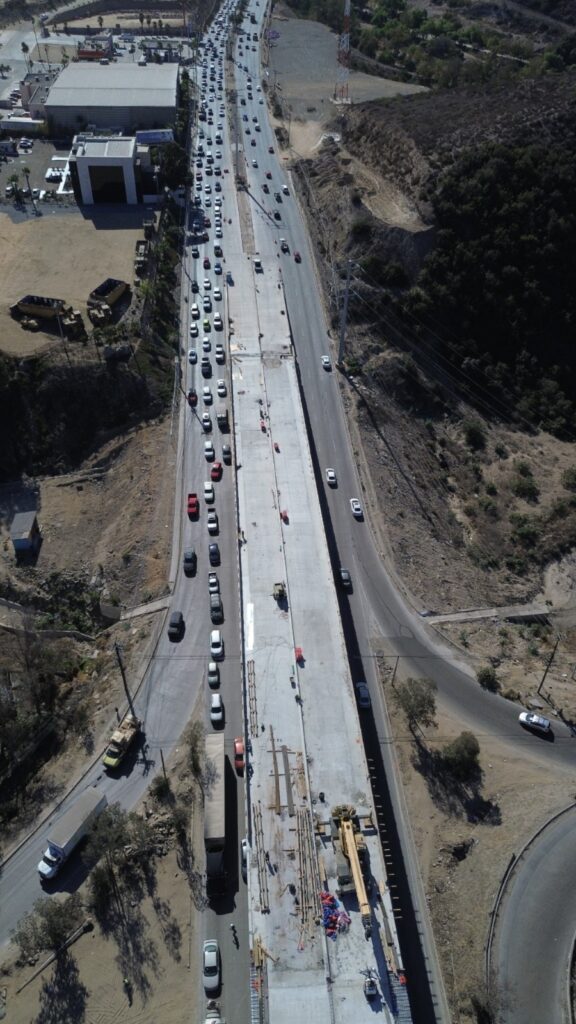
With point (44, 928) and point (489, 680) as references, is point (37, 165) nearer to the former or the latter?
point (489, 680)

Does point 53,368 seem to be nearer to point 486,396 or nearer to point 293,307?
point 293,307

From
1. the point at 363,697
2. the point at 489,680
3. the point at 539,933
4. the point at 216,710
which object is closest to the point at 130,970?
the point at 216,710

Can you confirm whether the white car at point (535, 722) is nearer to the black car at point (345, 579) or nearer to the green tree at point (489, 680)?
the green tree at point (489, 680)

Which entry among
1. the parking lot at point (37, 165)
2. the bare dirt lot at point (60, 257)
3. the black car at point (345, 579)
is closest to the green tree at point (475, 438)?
the black car at point (345, 579)

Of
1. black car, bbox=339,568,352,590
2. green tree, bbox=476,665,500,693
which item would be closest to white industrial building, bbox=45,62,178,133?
black car, bbox=339,568,352,590

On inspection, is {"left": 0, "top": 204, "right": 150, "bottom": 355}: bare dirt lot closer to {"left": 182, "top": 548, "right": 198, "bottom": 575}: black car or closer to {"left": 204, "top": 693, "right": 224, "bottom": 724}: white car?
{"left": 182, "top": 548, "right": 198, "bottom": 575}: black car

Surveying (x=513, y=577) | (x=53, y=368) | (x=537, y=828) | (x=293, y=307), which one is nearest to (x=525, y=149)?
(x=293, y=307)
